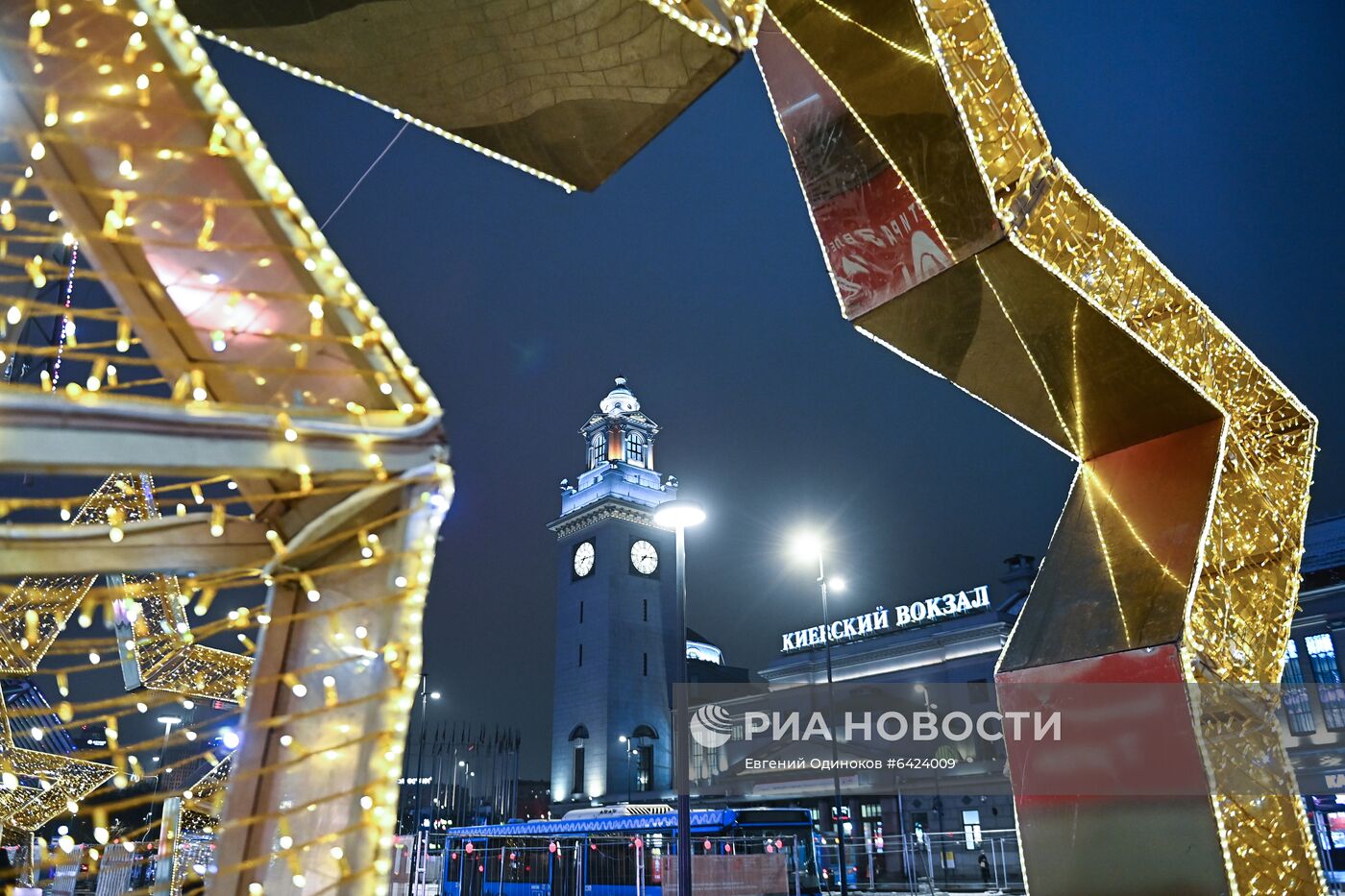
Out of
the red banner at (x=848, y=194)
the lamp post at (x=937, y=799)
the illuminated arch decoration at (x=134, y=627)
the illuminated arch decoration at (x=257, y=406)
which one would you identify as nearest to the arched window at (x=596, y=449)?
the lamp post at (x=937, y=799)

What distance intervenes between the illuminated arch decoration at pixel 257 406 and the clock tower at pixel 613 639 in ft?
180

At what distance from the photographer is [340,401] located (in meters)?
2.02

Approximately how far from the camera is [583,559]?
202 feet

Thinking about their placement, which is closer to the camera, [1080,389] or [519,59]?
[519,59]

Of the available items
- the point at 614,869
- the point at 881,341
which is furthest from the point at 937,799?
the point at 881,341

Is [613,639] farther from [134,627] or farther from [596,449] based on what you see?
[134,627]

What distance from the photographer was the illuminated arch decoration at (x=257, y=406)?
1876 millimetres

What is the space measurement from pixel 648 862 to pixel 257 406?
19.9 m

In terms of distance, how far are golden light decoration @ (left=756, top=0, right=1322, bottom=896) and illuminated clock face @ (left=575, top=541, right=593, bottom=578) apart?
56351 mm

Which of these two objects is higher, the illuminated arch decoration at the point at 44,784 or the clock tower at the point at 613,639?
the clock tower at the point at 613,639

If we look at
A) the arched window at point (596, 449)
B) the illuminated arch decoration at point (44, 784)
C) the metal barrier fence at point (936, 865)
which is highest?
the arched window at point (596, 449)

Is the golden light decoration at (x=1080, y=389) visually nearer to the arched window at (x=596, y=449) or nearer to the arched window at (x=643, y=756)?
the arched window at (x=643, y=756)

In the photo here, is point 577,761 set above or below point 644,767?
above

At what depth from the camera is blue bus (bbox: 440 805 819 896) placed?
57.2 ft
